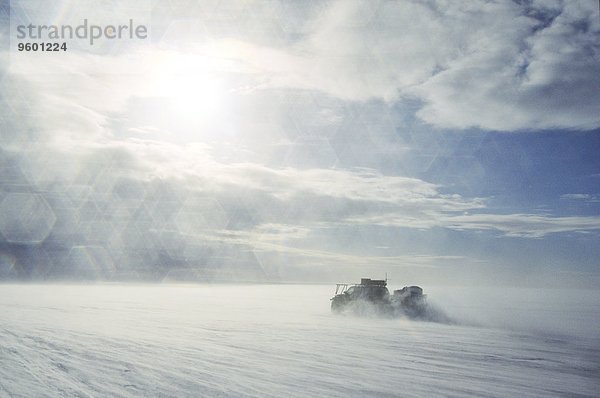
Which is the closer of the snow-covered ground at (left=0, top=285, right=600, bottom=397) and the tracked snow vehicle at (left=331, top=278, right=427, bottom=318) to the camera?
the snow-covered ground at (left=0, top=285, right=600, bottom=397)

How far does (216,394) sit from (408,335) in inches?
794

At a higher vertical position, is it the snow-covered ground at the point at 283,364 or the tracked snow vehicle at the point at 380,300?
the tracked snow vehicle at the point at 380,300

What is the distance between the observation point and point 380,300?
4544 cm

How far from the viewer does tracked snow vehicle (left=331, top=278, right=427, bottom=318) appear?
4519 cm

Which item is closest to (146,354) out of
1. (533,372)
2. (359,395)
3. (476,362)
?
(359,395)

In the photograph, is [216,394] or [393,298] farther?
[393,298]

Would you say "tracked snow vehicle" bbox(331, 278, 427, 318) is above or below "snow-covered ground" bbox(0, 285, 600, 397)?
above

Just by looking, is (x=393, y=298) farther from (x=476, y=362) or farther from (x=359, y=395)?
(x=359, y=395)

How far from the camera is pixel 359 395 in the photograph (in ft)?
42.7

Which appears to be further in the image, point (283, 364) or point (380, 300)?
point (380, 300)

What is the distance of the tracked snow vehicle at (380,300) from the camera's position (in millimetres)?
45188

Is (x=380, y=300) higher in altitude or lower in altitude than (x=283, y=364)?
higher

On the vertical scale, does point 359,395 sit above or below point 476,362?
below

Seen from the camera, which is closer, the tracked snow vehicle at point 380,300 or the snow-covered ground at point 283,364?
the snow-covered ground at point 283,364
